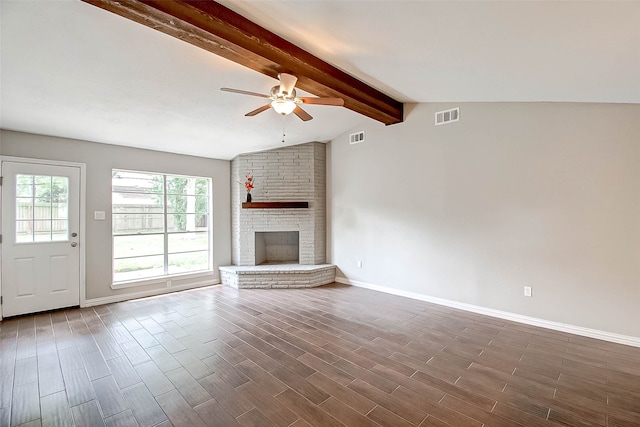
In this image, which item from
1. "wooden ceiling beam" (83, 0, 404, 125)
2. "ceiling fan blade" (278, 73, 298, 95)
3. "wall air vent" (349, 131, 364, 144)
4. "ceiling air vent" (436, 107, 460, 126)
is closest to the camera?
"wooden ceiling beam" (83, 0, 404, 125)

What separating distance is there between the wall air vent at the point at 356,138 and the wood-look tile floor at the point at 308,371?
3.01m

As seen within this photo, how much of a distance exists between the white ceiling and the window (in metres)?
1.19

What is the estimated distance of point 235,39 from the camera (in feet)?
7.70

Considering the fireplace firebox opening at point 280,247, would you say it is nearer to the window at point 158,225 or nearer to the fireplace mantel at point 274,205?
the fireplace mantel at point 274,205

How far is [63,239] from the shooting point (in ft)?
13.9

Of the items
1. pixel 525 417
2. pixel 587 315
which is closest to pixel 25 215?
pixel 525 417

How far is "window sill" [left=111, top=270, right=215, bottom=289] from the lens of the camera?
15.5 feet

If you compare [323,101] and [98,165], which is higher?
[323,101]

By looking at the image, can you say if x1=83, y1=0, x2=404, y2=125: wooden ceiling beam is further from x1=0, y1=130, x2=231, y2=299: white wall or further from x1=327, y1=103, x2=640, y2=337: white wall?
x1=0, y1=130, x2=231, y2=299: white wall

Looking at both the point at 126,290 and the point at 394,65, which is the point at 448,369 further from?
the point at 126,290

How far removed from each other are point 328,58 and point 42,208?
4.37 m

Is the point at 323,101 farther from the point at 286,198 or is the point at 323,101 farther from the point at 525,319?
the point at 525,319

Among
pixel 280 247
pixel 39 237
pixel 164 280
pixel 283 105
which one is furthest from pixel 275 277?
pixel 39 237

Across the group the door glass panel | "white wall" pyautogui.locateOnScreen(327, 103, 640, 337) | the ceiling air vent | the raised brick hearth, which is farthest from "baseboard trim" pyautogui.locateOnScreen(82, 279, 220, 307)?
the ceiling air vent
